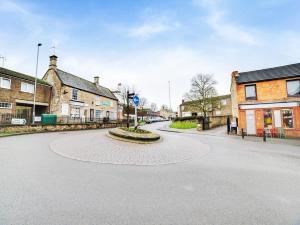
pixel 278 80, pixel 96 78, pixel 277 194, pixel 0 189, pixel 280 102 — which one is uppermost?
pixel 96 78

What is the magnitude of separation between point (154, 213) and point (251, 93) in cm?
2017

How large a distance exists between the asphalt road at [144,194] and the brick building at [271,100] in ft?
42.6

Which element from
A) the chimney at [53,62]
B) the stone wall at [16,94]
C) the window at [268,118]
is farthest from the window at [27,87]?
the window at [268,118]

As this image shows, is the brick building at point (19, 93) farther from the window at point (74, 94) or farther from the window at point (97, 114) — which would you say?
the window at point (97, 114)

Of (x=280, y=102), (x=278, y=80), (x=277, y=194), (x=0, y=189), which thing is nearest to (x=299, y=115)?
(x=280, y=102)

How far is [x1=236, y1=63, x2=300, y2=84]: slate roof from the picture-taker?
17430mm

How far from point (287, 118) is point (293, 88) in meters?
3.32

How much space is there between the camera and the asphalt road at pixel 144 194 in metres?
3.01

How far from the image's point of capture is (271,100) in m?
17.6

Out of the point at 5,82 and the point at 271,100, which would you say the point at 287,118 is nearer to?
the point at 271,100

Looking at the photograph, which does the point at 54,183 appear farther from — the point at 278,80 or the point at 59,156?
the point at 278,80

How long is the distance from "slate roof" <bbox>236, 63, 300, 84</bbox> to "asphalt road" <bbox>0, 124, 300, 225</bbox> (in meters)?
14.9

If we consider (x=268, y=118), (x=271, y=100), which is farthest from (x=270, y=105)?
(x=268, y=118)

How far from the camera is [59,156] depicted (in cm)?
736
